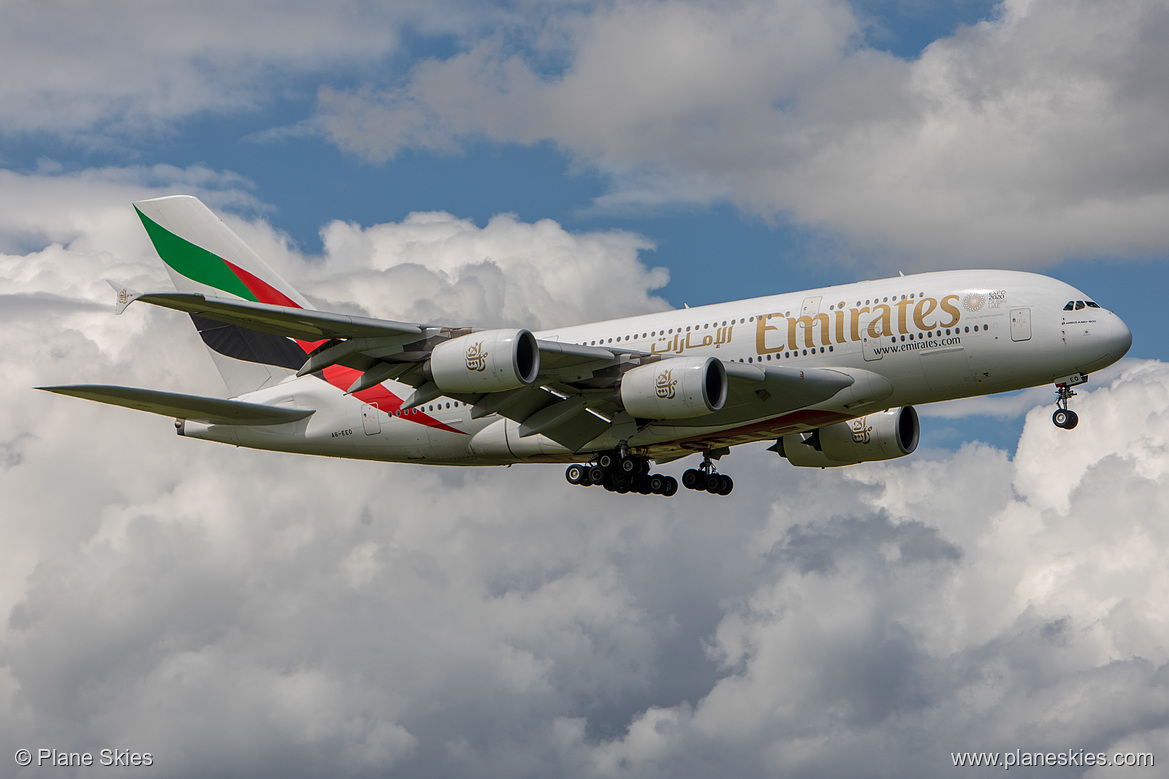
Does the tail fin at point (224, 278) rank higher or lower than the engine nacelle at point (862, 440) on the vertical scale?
higher

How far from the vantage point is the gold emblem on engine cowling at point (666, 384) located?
3156 centimetres

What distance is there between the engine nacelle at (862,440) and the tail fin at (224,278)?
17.2 metres

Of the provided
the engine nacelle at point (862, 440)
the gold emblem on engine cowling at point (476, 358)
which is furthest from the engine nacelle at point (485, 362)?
the engine nacelle at point (862, 440)

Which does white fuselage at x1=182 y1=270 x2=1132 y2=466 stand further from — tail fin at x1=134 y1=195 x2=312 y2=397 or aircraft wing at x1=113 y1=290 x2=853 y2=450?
tail fin at x1=134 y1=195 x2=312 y2=397

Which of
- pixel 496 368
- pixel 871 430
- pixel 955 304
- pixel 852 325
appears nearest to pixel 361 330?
pixel 496 368

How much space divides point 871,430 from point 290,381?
1903 cm

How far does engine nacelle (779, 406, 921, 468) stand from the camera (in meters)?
40.5

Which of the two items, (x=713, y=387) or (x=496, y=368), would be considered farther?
(x=713, y=387)

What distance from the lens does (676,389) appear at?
31.5 m

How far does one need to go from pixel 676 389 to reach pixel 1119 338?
37.8 feet

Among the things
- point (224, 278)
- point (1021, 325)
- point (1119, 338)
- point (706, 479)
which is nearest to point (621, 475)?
point (706, 479)

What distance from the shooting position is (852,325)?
32875 millimetres

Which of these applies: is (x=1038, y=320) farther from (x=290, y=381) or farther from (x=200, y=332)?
(x=200, y=332)

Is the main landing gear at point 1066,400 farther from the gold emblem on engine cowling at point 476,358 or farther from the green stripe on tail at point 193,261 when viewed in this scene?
the green stripe on tail at point 193,261
